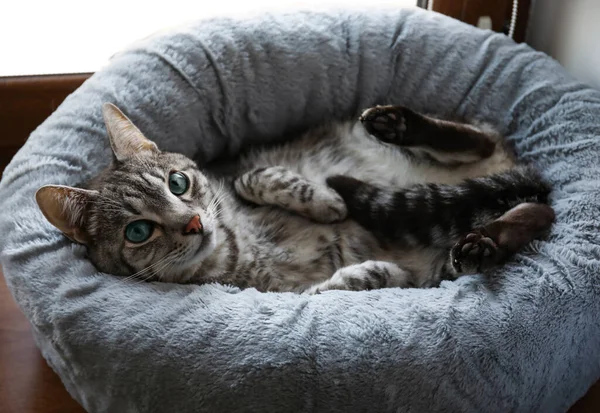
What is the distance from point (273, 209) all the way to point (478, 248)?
620 mm

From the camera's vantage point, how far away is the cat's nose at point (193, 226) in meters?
1.41

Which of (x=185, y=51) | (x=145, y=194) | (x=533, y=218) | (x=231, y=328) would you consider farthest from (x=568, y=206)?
(x=185, y=51)

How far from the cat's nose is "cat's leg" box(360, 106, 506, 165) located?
0.57m

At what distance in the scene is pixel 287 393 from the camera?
3.92 feet

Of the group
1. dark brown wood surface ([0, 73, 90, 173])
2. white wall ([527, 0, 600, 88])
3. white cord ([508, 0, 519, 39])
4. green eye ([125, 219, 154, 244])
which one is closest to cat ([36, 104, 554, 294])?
green eye ([125, 219, 154, 244])

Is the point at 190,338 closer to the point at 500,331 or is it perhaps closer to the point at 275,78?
the point at 500,331

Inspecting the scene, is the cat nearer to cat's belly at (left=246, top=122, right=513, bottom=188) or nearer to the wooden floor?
cat's belly at (left=246, top=122, right=513, bottom=188)

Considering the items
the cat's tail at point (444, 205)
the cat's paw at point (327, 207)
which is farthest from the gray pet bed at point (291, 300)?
the cat's paw at point (327, 207)

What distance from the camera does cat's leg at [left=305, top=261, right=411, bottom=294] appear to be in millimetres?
1541

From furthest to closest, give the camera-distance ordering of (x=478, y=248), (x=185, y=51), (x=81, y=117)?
(x=185, y=51) → (x=81, y=117) → (x=478, y=248)

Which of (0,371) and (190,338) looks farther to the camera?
(0,371)

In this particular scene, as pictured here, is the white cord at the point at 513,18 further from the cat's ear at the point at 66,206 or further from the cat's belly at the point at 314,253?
the cat's ear at the point at 66,206

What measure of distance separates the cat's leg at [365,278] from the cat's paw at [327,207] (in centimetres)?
17

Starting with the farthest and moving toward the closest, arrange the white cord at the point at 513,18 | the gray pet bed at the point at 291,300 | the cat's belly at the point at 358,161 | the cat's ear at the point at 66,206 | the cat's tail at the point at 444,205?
the white cord at the point at 513,18 < the cat's belly at the point at 358,161 < the cat's tail at the point at 444,205 < the cat's ear at the point at 66,206 < the gray pet bed at the point at 291,300
